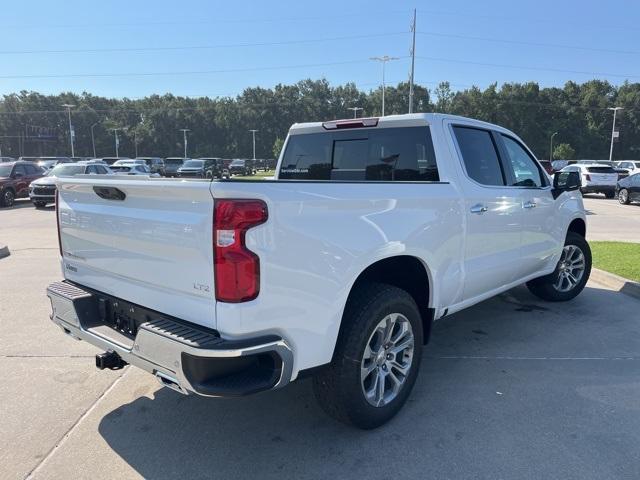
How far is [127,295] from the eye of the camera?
2.93 m

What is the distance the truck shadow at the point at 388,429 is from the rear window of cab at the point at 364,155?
5.58 ft

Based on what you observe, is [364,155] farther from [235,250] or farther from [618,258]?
[618,258]

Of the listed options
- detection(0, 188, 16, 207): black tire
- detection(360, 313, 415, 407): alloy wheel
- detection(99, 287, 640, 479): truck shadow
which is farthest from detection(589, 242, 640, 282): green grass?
detection(0, 188, 16, 207): black tire

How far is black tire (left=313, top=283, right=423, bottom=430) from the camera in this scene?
113 inches

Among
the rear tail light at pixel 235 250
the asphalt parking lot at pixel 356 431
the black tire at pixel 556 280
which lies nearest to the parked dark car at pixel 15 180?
the asphalt parking lot at pixel 356 431

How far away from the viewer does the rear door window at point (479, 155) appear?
410 centimetres

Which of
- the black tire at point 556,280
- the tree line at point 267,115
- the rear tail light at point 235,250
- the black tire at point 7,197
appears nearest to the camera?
the rear tail light at point 235,250

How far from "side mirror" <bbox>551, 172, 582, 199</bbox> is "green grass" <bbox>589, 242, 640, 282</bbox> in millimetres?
2237

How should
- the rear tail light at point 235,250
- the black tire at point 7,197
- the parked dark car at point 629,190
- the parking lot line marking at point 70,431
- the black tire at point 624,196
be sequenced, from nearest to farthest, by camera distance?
the rear tail light at point 235,250, the parking lot line marking at point 70,431, the black tire at point 7,197, the parked dark car at point 629,190, the black tire at point 624,196

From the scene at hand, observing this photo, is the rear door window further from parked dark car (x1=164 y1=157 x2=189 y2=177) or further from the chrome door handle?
parked dark car (x1=164 y1=157 x2=189 y2=177)

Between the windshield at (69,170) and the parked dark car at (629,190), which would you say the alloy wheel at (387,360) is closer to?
the windshield at (69,170)

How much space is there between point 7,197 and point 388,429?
20589 millimetres

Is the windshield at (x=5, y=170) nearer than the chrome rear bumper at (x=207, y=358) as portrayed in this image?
No

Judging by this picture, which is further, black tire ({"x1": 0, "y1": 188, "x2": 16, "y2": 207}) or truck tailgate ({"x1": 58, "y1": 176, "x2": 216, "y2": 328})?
black tire ({"x1": 0, "y1": 188, "x2": 16, "y2": 207})
